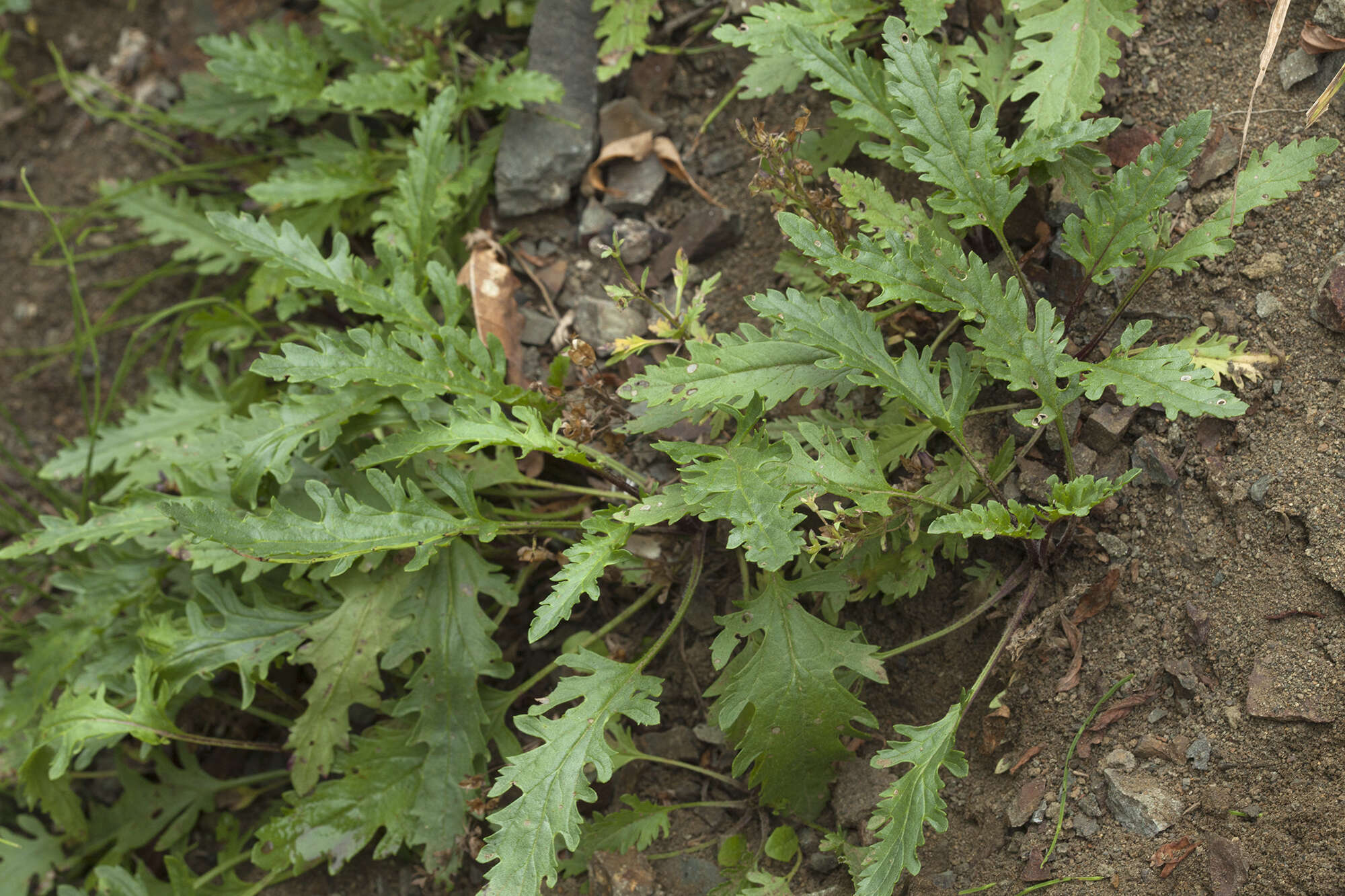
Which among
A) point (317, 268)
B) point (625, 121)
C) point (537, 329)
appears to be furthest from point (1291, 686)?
point (317, 268)

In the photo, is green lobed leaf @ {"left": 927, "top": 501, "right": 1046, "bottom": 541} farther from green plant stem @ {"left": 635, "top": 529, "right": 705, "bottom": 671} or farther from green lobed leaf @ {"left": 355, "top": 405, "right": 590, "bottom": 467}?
green lobed leaf @ {"left": 355, "top": 405, "right": 590, "bottom": 467}

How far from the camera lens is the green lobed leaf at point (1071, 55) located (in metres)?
2.32

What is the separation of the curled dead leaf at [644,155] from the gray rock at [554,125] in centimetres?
5

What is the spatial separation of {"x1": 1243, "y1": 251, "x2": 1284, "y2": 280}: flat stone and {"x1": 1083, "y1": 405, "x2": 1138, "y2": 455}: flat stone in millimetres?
424

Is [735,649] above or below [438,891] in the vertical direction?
above

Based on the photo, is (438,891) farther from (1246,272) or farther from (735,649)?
(1246,272)

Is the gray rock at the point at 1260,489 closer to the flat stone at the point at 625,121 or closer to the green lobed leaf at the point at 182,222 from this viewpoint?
the flat stone at the point at 625,121

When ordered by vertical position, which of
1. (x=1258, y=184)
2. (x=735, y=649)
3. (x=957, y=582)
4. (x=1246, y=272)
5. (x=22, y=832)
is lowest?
(x=22, y=832)

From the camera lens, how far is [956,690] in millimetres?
2365

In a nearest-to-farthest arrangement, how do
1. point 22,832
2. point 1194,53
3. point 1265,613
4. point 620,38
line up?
point 1265,613
point 1194,53
point 620,38
point 22,832

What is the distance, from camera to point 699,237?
2980mm

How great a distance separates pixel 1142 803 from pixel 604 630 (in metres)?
1.36

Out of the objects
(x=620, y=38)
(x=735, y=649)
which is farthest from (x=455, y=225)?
(x=735, y=649)

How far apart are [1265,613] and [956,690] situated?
27.9 inches
